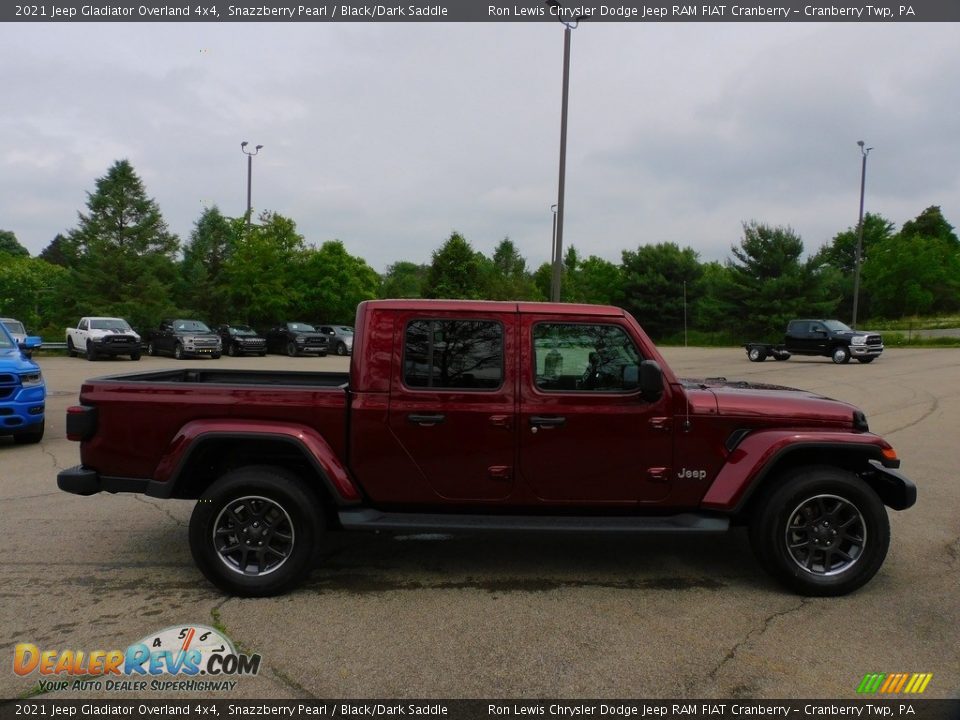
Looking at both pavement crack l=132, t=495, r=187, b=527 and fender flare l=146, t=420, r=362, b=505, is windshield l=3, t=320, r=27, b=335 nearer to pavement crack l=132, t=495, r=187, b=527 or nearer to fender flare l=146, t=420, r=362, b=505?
pavement crack l=132, t=495, r=187, b=527

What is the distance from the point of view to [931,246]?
68.1 metres

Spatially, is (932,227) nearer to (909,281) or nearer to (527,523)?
(909,281)

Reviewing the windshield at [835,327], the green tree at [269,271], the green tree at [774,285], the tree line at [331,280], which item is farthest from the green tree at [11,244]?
the windshield at [835,327]

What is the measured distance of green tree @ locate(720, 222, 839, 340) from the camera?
4609 centimetres

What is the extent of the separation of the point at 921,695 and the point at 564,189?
15.5 meters

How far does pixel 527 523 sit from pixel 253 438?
68.6 inches

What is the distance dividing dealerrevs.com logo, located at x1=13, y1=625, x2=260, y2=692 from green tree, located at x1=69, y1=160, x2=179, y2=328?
146ft

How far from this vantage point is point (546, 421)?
4.14 meters

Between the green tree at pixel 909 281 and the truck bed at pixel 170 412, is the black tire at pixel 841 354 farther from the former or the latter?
the green tree at pixel 909 281

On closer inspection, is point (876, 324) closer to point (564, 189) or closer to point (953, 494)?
point (564, 189)

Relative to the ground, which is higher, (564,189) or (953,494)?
(564,189)

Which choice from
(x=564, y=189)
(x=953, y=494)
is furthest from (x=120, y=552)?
(x=564, y=189)

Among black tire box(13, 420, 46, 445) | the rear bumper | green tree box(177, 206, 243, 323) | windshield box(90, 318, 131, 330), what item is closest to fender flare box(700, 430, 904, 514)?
the rear bumper

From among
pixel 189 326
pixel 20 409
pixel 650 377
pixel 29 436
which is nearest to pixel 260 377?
pixel 650 377
